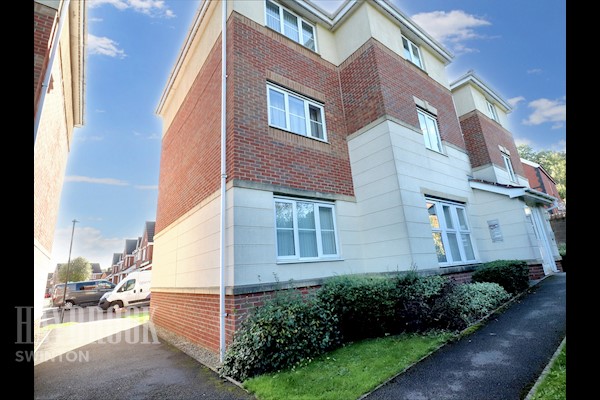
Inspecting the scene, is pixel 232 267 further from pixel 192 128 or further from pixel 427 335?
pixel 192 128

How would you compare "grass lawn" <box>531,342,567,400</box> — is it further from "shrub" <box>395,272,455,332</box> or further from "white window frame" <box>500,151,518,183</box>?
"white window frame" <box>500,151,518,183</box>

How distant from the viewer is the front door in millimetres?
11953

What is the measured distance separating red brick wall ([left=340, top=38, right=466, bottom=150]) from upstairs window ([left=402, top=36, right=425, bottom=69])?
2.35 feet

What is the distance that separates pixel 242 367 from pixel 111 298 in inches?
688

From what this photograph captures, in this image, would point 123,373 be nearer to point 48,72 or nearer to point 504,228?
point 48,72

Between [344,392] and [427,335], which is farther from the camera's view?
[427,335]

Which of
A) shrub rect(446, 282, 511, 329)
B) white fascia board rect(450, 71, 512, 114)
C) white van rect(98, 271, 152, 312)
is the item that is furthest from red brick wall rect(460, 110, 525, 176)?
white van rect(98, 271, 152, 312)

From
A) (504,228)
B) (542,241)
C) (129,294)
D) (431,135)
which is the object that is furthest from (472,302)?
(129,294)

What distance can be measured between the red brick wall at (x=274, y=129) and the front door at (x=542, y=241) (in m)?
8.70

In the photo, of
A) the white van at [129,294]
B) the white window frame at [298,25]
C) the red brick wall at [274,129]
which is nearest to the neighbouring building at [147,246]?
the white van at [129,294]

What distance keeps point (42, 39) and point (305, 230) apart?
646cm

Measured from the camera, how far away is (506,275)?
9094 millimetres

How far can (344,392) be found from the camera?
14.2ft

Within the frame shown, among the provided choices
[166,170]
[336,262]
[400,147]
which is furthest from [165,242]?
[400,147]
